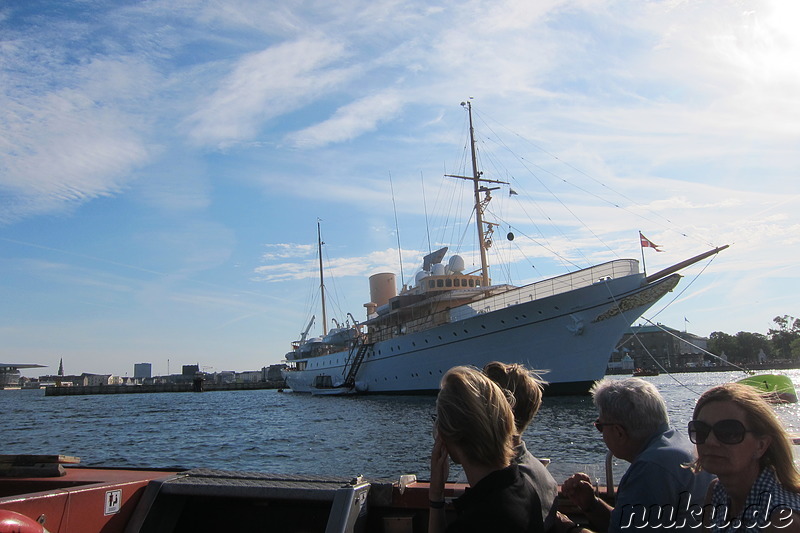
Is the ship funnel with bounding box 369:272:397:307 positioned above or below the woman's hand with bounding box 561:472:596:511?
above

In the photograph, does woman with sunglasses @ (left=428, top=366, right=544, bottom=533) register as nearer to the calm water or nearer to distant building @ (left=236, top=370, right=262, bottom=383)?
the calm water

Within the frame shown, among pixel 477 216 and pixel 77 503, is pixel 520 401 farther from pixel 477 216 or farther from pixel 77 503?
pixel 477 216

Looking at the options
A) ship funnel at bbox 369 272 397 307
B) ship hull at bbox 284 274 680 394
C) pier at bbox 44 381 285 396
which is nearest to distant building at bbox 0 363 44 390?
pier at bbox 44 381 285 396

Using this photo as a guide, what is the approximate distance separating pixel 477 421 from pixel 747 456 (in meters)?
0.86

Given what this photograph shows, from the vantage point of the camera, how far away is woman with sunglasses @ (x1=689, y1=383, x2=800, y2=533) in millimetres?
1742

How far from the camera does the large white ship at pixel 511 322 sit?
24922mm

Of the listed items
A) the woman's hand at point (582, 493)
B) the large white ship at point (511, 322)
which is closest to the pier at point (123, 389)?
the large white ship at point (511, 322)

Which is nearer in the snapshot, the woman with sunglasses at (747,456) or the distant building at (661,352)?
the woman with sunglasses at (747,456)

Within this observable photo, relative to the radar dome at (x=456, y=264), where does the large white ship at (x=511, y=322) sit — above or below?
below

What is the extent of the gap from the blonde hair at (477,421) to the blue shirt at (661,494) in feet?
1.99

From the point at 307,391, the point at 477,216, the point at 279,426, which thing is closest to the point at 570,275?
the point at 477,216

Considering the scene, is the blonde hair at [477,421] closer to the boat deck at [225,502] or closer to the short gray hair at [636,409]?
the short gray hair at [636,409]

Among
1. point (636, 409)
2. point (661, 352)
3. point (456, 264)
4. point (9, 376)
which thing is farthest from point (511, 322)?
point (9, 376)

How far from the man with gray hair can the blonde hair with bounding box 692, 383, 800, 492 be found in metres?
0.48
